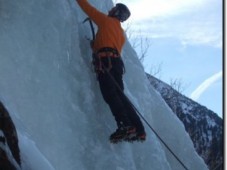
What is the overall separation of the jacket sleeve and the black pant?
1.90 ft

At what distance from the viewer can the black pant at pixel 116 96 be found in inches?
243

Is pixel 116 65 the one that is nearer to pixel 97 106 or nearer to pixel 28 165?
pixel 97 106

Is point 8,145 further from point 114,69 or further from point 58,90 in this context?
point 114,69

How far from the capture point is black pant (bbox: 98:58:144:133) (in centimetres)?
618

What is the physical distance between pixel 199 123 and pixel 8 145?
2113 cm

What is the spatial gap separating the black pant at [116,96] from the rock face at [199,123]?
16.2 meters

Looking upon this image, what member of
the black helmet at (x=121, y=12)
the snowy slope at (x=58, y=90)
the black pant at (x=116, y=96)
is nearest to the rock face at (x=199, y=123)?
the snowy slope at (x=58, y=90)

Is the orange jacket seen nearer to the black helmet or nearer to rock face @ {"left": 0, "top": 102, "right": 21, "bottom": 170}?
the black helmet

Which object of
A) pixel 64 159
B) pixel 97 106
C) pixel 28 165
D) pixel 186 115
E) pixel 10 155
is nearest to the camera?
pixel 10 155

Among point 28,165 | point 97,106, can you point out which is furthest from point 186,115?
point 28,165

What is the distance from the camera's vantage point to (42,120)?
5883 mm

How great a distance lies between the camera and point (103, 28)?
668 cm

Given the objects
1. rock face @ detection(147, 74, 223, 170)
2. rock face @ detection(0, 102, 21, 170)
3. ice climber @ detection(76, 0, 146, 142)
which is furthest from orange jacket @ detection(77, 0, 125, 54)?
rock face @ detection(147, 74, 223, 170)

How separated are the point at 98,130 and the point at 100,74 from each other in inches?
29.1
